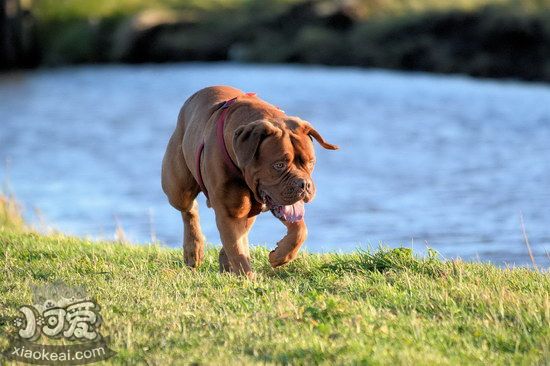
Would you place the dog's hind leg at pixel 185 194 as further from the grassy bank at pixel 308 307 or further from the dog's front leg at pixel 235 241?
the dog's front leg at pixel 235 241

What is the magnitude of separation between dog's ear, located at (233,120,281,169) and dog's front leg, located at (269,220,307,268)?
57 centimetres

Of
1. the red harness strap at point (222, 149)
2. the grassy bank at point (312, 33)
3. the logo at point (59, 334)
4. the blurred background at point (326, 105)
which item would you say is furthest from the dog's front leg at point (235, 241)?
the grassy bank at point (312, 33)

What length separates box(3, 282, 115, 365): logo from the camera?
20.1 ft

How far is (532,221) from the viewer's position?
1441 centimetres

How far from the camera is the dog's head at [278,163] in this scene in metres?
7.30

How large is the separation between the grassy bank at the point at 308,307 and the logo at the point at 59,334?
87 millimetres

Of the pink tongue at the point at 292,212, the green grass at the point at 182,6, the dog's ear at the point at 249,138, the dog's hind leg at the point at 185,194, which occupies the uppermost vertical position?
the dog's ear at the point at 249,138

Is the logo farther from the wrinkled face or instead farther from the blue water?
the blue water

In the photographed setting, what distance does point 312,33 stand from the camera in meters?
38.2

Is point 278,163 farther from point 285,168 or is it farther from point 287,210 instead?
point 287,210

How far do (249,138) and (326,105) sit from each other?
72.0 feet

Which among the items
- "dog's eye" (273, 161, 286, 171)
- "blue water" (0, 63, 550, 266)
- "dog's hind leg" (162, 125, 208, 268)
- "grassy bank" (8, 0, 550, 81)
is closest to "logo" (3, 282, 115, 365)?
"dog's eye" (273, 161, 286, 171)

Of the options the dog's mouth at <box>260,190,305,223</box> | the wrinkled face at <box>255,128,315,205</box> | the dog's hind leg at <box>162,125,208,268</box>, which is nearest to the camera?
the wrinkled face at <box>255,128,315,205</box>

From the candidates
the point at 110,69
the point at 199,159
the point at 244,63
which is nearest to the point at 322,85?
the point at 244,63
